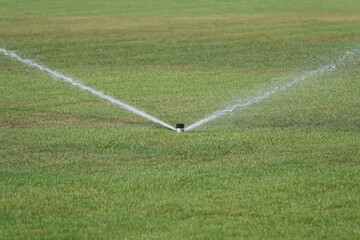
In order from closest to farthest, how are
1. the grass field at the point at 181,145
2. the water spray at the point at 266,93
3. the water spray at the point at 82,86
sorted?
the grass field at the point at 181,145, the water spray at the point at 266,93, the water spray at the point at 82,86

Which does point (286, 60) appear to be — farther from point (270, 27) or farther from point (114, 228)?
point (114, 228)

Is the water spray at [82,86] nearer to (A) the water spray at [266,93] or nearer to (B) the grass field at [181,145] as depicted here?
(B) the grass field at [181,145]

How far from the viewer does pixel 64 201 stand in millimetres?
8195

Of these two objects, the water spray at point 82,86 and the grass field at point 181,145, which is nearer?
the grass field at point 181,145

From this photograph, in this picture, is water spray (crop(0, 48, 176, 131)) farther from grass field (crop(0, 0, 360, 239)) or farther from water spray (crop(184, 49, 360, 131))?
water spray (crop(184, 49, 360, 131))

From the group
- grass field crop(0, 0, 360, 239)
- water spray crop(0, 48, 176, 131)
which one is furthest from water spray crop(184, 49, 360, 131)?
water spray crop(0, 48, 176, 131)

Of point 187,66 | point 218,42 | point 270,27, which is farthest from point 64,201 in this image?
point 270,27

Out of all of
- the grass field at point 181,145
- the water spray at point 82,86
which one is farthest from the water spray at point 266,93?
the water spray at point 82,86

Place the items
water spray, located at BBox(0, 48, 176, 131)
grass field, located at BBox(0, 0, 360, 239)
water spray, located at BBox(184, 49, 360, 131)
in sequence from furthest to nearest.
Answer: water spray, located at BBox(0, 48, 176, 131) → water spray, located at BBox(184, 49, 360, 131) → grass field, located at BBox(0, 0, 360, 239)

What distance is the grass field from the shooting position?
7.52 meters

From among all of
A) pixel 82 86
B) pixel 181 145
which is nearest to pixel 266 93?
pixel 82 86

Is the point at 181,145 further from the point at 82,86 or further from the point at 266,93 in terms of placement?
the point at 82,86

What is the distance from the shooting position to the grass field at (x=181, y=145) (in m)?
7.52

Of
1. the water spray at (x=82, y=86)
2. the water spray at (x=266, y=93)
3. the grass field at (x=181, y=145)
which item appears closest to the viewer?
the grass field at (x=181, y=145)
